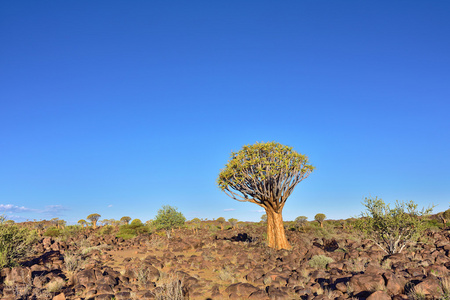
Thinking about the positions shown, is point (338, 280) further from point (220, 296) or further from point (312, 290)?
point (220, 296)

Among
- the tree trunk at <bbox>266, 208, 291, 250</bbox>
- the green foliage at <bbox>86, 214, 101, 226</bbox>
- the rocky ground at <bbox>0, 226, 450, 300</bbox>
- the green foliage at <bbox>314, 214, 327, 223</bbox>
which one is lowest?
the rocky ground at <bbox>0, 226, 450, 300</bbox>

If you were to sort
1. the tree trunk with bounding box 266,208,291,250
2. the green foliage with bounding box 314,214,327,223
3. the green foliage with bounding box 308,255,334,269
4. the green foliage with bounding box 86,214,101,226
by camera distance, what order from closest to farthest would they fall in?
the green foliage with bounding box 308,255,334,269, the tree trunk with bounding box 266,208,291,250, the green foliage with bounding box 314,214,327,223, the green foliage with bounding box 86,214,101,226

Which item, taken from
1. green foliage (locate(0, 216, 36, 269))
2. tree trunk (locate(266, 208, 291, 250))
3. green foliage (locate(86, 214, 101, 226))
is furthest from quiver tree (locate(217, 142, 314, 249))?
green foliage (locate(86, 214, 101, 226))

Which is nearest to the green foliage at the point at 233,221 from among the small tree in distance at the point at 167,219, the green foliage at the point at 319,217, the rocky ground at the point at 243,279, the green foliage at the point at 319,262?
the green foliage at the point at 319,217

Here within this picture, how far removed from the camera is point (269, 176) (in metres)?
20.1

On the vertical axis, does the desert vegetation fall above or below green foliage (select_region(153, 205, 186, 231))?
below

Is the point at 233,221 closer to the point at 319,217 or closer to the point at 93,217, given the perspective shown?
the point at 319,217

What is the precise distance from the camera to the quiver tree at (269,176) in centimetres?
1975

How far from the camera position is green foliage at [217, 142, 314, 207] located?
19.9 metres

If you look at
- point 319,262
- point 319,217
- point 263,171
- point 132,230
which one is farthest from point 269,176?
point 319,217

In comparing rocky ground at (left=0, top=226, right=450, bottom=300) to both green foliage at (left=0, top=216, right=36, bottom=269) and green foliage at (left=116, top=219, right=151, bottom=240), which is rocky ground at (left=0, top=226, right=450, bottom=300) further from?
green foliage at (left=116, top=219, right=151, bottom=240)

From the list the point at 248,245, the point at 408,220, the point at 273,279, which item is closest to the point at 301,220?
the point at 248,245

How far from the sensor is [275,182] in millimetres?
19906

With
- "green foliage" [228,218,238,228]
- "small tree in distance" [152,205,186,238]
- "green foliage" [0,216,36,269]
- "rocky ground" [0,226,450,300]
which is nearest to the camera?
"rocky ground" [0,226,450,300]
